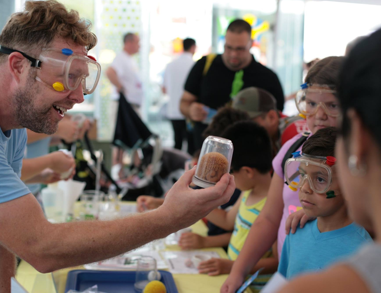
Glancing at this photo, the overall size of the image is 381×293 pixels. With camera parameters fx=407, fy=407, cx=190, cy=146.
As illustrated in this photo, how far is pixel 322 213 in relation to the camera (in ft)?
5.15

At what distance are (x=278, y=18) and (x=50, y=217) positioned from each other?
7660 millimetres

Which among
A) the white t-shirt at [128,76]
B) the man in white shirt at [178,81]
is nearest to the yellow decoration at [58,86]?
the man in white shirt at [178,81]

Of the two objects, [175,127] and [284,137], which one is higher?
[284,137]

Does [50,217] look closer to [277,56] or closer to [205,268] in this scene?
[205,268]

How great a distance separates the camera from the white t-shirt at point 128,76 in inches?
304

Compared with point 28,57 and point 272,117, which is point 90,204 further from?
point 28,57

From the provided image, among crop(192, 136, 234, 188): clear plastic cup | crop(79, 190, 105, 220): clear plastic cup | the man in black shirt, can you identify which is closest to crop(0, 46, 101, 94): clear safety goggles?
crop(192, 136, 234, 188): clear plastic cup

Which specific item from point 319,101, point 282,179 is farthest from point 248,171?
point 319,101

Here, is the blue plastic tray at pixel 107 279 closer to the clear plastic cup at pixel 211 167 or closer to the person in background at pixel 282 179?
the person in background at pixel 282 179

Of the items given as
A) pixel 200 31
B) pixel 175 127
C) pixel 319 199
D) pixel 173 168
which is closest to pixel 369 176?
pixel 319 199

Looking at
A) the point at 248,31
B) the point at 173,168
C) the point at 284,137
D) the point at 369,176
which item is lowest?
the point at 173,168

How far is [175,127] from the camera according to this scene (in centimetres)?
766

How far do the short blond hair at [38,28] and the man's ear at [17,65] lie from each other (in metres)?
0.04

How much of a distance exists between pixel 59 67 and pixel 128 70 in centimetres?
631
